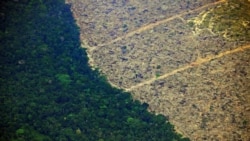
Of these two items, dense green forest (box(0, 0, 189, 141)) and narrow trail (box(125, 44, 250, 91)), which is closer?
dense green forest (box(0, 0, 189, 141))

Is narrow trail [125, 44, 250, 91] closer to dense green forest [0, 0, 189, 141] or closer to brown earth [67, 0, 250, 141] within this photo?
brown earth [67, 0, 250, 141]

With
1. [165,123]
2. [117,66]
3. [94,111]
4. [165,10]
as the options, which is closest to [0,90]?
[94,111]

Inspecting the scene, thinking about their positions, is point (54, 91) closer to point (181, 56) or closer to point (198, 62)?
point (181, 56)

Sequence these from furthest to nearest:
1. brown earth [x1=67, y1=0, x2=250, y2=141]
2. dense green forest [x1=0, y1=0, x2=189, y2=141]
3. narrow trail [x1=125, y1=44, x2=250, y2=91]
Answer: narrow trail [x1=125, y1=44, x2=250, y2=91] < brown earth [x1=67, y1=0, x2=250, y2=141] < dense green forest [x1=0, y1=0, x2=189, y2=141]

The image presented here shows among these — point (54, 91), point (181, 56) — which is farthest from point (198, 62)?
point (54, 91)

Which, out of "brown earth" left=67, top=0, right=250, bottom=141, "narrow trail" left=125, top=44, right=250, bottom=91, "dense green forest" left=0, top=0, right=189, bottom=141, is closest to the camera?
"dense green forest" left=0, top=0, right=189, bottom=141

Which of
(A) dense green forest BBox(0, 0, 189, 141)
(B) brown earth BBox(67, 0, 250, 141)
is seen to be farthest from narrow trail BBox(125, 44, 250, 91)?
(A) dense green forest BBox(0, 0, 189, 141)
